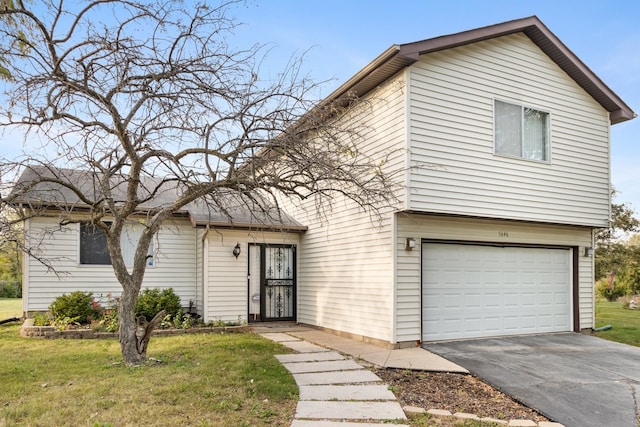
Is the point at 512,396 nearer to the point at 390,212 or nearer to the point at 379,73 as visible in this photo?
the point at 390,212

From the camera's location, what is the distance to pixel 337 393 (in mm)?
5723

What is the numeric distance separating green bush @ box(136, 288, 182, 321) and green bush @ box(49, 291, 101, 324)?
1050mm

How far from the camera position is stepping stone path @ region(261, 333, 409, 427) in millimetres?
4887

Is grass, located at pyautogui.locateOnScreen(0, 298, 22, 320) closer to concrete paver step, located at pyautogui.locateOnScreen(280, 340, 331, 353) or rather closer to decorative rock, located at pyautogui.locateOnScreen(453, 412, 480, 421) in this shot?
concrete paver step, located at pyautogui.locateOnScreen(280, 340, 331, 353)

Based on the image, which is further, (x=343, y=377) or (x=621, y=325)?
(x=621, y=325)

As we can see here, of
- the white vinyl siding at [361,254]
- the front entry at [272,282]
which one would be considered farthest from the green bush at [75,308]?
the white vinyl siding at [361,254]

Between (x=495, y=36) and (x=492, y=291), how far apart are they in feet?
16.8

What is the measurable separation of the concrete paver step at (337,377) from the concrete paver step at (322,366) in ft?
0.59

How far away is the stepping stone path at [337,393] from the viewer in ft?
16.0

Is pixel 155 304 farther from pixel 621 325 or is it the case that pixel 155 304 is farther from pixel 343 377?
pixel 621 325

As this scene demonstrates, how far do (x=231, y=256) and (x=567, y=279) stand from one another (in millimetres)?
7809

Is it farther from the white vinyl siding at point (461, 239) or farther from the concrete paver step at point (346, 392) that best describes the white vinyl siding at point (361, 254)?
the concrete paver step at point (346, 392)

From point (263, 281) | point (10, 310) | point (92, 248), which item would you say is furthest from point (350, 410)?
point (10, 310)

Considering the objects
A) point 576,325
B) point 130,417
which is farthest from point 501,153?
point 130,417
